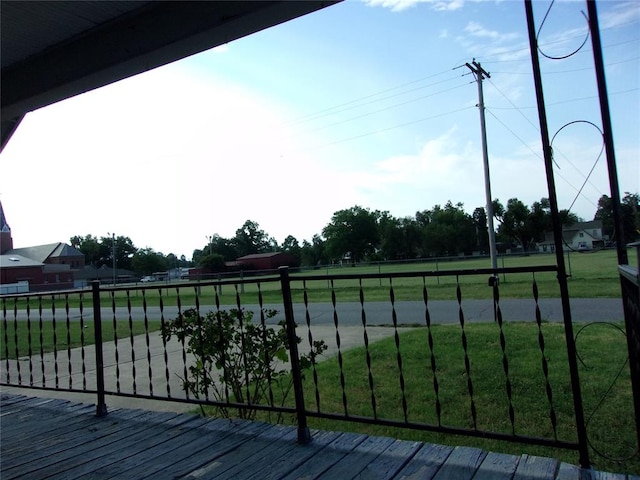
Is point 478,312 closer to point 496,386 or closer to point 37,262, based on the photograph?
point 496,386

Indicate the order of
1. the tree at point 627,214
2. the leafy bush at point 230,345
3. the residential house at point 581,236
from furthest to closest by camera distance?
1. the leafy bush at point 230,345
2. the residential house at point 581,236
3. the tree at point 627,214

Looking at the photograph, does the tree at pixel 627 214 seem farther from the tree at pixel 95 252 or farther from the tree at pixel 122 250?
the tree at pixel 95 252

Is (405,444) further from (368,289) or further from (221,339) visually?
(368,289)

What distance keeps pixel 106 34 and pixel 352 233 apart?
61076mm

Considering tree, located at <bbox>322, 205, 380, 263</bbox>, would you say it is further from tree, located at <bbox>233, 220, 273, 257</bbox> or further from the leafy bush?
the leafy bush

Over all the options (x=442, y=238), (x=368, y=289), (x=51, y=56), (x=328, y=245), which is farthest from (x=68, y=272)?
(x=51, y=56)

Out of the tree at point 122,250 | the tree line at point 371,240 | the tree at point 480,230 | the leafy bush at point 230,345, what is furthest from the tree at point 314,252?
the leafy bush at point 230,345

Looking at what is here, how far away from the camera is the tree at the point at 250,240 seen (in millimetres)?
69062

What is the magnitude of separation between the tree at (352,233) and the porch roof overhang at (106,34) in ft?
192

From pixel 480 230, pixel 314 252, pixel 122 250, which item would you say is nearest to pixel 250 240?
pixel 314 252

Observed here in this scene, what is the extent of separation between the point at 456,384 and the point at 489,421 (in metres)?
0.90

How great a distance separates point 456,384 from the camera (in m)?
4.24

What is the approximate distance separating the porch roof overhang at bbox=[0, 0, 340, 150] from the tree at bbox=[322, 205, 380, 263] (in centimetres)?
5859

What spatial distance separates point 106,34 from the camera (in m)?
3.03
